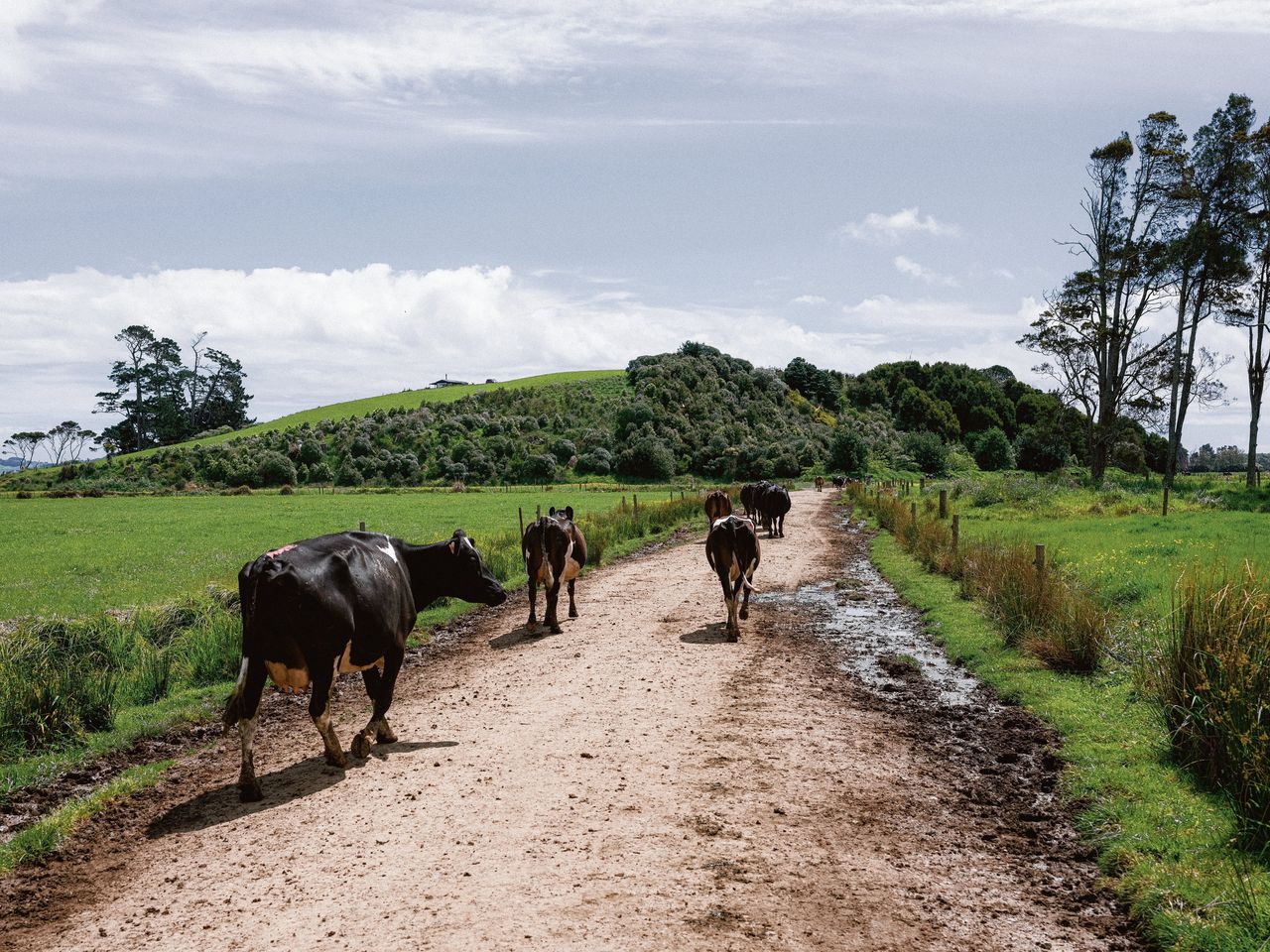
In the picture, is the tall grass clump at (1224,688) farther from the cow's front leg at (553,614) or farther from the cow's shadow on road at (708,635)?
the cow's front leg at (553,614)

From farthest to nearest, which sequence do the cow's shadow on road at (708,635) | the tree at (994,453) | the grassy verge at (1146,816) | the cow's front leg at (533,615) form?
1. the tree at (994,453)
2. the cow's front leg at (533,615)
3. the cow's shadow on road at (708,635)
4. the grassy verge at (1146,816)

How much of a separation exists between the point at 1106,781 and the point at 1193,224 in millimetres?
45208

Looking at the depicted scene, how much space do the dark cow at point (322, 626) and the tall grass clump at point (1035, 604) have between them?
8309mm

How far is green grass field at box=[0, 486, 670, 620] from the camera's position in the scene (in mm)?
18797

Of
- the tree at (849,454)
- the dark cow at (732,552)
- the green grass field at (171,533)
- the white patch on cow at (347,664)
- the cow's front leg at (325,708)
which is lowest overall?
the green grass field at (171,533)

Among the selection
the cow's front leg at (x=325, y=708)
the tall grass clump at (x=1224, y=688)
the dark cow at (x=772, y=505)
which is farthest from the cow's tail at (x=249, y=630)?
the dark cow at (x=772, y=505)

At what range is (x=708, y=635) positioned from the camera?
13.1m

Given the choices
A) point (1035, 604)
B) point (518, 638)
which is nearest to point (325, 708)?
point (518, 638)

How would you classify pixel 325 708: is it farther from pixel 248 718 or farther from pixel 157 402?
pixel 157 402

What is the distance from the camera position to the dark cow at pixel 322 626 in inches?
268

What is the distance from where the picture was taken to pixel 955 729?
8867 mm

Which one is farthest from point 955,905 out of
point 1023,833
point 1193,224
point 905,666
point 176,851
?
point 1193,224

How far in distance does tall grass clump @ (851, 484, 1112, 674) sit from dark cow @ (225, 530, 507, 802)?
8.31 meters

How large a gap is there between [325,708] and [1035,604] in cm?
1009
